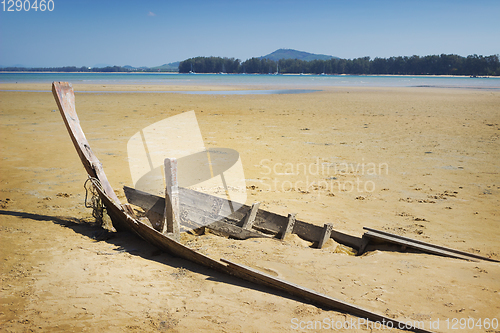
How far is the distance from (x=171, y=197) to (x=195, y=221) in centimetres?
97

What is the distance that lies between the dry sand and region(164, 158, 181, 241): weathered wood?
36 cm

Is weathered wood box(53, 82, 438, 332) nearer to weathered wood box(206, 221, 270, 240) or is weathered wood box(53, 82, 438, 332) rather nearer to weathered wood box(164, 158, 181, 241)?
weathered wood box(164, 158, 181, 241)

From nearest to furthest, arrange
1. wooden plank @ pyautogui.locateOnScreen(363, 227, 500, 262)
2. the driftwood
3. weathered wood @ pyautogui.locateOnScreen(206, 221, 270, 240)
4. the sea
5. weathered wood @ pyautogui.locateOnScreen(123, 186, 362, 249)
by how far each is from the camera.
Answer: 1. wooden plank @ pyautogui.locateOnScreen(363, 227, 500, 262)
2. the driftwood
3. weathered wood @ pyautogui.locateOnScreen(123, 186, 362, 249)
4. weathered wood @ pyautogui.locateOnScreen(206, 221, 270, 240)
5. the sea

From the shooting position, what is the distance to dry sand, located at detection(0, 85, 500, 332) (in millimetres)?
3217

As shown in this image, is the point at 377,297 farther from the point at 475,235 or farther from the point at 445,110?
the point at 445,110

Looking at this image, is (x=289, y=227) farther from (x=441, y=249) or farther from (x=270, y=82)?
(x=270, y=82)

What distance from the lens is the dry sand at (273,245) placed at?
322cm

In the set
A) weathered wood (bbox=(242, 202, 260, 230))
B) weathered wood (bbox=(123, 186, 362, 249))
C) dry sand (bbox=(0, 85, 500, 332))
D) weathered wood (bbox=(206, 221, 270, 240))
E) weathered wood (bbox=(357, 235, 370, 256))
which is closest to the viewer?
dry sand (bbox=(0, 85, 500, 332))

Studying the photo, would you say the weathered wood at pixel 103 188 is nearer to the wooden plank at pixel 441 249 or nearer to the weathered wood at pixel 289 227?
the weathered wood at pixel 289 227

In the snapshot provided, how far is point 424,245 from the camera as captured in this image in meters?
4.35

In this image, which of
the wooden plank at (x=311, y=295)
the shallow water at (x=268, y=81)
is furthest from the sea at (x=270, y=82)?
the wooden plank at (x=311, y=295)

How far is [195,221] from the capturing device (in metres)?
5.35

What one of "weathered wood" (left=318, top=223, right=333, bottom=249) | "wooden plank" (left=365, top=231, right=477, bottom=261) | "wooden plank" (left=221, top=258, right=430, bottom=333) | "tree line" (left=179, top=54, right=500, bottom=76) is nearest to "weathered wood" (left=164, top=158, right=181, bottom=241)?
"wooden plank" (left=221, top=258, right=430, bottom=333)

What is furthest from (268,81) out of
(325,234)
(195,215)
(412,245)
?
(412,245)
